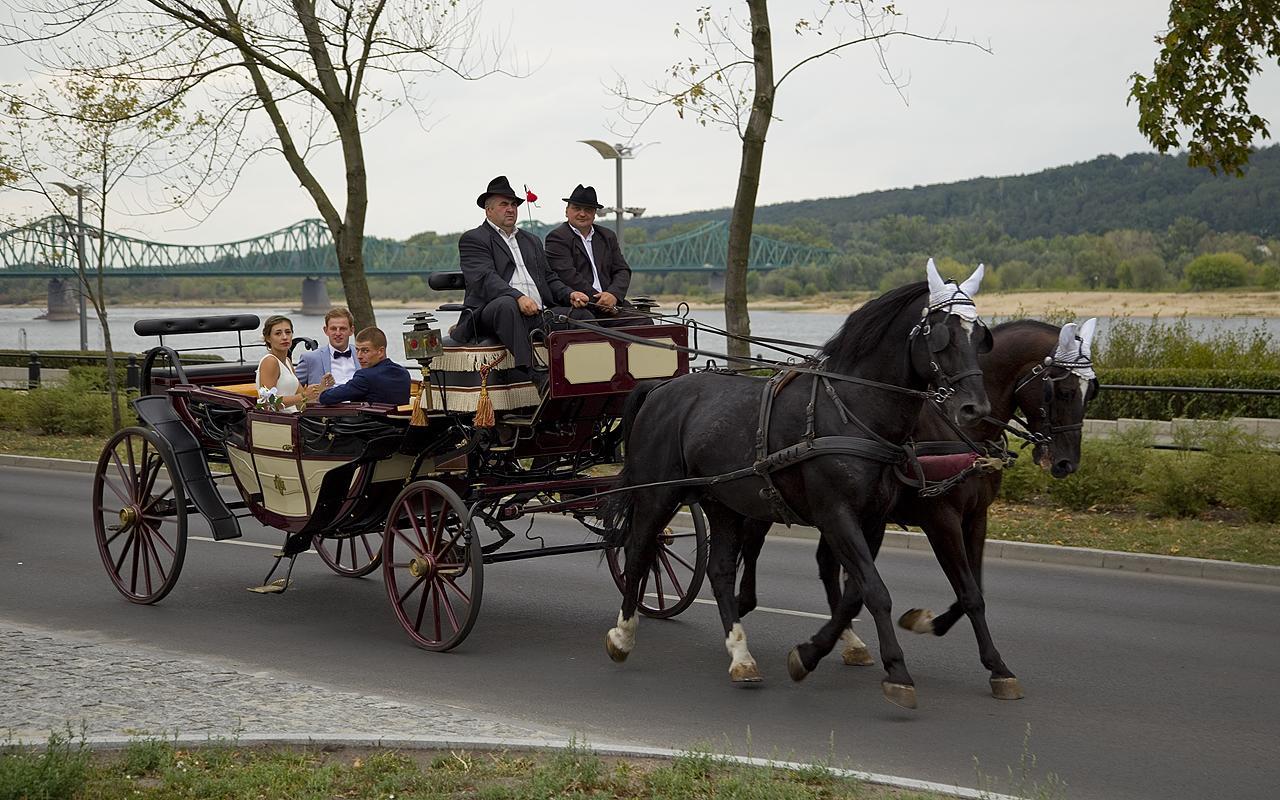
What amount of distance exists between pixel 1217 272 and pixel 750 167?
1321 inches

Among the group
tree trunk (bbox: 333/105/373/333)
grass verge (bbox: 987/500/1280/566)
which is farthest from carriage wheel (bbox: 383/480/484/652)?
tree trunk (bbox: 333/105/373/333)

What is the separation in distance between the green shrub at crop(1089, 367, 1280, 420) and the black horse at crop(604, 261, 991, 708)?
41.2ft

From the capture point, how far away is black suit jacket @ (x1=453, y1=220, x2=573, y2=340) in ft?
28.1

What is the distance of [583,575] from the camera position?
10625mm

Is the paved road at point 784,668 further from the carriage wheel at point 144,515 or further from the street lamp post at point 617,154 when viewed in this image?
the street lamp post at point 617,154

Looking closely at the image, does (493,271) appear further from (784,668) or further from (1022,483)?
(1022,483)

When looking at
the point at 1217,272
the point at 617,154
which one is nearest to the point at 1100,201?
the point at 1217,272

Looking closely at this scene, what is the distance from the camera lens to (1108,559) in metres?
10.9

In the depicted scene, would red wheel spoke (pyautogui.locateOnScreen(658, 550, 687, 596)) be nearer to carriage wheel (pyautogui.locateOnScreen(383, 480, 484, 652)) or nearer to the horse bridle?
carriage wheel (pyautogui.locateOnScreen(383, 480, 484, 652))

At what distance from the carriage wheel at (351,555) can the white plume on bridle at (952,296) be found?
4592 millimetres

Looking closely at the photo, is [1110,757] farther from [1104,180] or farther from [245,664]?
[1104,180]

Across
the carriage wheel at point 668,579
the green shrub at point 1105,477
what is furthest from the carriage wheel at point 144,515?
the green shrub at point 1105,477

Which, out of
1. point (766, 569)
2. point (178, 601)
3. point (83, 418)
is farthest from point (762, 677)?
point (83, 418)

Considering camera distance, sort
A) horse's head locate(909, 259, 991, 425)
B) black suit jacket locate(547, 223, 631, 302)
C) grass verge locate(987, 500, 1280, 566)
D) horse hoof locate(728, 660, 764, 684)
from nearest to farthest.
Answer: horse's head locate(909, 259, 991, 425) → horse hoof locate(728, 660, 764, 684) → black suit jacket locate(547, 223, 631, 302) → grass verge locate(987, 500, 1280, 566)
